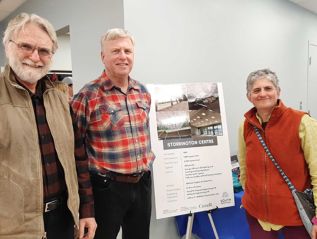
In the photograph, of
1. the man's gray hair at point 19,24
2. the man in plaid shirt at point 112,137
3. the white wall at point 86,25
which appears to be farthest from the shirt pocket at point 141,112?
the white wall at point 86,25

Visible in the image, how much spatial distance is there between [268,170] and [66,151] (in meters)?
1.01

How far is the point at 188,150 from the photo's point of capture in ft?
6.79

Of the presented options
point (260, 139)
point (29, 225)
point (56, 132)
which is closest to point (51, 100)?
point (56, 132)

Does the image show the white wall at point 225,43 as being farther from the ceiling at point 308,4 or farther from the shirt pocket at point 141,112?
the shirt pocket at point 141,112

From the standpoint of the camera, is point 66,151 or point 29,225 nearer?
point 29,225

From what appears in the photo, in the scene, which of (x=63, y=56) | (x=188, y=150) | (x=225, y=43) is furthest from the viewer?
(x=63, y=56)

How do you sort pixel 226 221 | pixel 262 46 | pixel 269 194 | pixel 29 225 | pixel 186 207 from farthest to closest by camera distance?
pixel 262 46, pixel 226 221, pixel 186 207, pixel 269 194, pixel 29 225

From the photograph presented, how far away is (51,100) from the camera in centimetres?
117

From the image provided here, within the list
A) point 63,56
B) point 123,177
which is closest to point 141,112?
point 123,177

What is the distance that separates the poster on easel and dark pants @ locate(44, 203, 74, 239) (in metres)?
0.83

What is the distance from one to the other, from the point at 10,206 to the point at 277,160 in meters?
1.22

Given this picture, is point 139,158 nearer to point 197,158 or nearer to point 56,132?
point 56,132

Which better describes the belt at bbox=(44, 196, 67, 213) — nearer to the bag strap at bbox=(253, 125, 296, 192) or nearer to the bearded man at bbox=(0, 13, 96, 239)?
the bearded man at bbox=(0, 13, 96, 239)

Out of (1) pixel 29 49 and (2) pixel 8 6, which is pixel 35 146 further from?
(2) pixel 8 6
